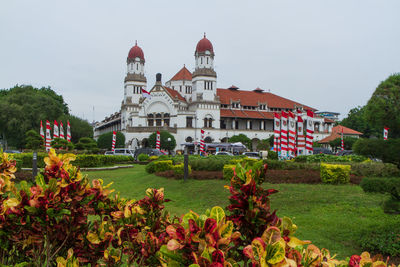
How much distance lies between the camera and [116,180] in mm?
15281

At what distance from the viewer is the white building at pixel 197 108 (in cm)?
5041

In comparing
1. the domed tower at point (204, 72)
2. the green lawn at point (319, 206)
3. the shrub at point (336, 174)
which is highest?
the domed tower at point (204, 72)

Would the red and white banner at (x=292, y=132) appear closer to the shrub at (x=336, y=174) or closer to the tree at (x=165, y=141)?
the shrub at (x=336, y=174)

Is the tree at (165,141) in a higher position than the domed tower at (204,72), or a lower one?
lower

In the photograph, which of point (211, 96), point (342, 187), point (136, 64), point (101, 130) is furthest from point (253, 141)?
point (342, 187)

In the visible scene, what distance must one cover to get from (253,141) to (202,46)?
16.0 metres

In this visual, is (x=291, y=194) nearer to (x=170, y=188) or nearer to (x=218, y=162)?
(x=170, y=188)

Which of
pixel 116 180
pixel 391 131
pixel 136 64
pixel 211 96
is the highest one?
pixel 136 64

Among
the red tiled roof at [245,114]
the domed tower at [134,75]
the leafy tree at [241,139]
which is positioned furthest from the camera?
the domed tower at [134,75]

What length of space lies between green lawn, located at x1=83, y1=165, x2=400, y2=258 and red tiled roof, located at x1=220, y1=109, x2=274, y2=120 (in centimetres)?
4057

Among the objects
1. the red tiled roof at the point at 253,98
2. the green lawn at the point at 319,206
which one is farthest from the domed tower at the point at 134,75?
the green lawn at the point at 319,206

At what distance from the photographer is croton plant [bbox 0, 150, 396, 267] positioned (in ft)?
4.95

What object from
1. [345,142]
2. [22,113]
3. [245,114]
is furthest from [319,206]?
[245,114]

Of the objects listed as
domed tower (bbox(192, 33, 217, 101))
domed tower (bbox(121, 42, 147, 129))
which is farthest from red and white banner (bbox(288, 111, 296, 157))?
domed tower (bbox(121, 42, 147, 129))
